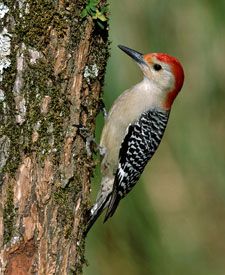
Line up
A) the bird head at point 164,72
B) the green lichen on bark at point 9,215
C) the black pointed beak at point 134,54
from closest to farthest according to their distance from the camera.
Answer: the green lichen on bark at point 9,215 < the black pointed beak at point 134,54 < the bird head at point 164,72

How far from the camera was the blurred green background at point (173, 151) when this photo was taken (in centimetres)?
482

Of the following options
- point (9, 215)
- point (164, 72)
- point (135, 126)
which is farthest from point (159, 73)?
point (9, 215)

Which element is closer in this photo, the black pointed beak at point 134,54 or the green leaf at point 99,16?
the green leaf at point 99,16

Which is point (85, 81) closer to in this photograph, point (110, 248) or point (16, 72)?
point (16, 72)

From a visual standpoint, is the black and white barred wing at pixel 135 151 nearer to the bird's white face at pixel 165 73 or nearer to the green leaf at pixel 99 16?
the bird's white face at pixel 165 73

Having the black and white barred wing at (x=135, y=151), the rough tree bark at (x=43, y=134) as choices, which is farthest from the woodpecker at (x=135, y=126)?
the rough tree bark at (x=43, y=134)

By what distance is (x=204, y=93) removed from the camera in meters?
5.22

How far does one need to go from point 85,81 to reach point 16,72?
0.43m

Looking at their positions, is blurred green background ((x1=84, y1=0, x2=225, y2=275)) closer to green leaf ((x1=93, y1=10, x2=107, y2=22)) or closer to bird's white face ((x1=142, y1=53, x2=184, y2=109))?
bird's white face ((x1=142, y1=53, x2=184, y2=109))

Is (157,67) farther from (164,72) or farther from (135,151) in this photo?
(135,151)

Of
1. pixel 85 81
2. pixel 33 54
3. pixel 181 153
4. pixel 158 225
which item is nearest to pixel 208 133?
pixel 181 153

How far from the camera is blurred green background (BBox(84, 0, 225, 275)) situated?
15.8 feet

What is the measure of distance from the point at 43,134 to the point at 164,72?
183 cm

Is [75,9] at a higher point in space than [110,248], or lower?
higher
